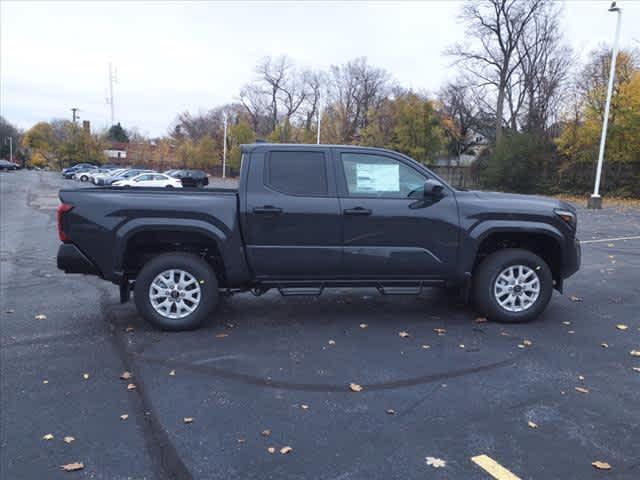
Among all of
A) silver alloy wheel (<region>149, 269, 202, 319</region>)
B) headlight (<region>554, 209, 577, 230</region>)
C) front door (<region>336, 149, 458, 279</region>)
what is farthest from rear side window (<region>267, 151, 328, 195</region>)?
headlight (<region>554, 209, 577, 230</region>)

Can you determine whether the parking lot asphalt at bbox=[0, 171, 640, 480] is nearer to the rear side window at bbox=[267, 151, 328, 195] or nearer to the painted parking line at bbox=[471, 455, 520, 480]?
the painted parking line at bbox=[471, 455, 520, 480]

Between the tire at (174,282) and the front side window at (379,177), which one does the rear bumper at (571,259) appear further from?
the tire at (174,282)

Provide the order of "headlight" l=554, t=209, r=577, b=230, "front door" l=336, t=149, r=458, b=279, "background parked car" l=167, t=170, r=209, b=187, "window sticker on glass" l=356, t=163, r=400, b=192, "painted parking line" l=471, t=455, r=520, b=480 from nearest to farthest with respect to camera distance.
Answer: "painted parking line" l=471, t=455, r=520, b=480
"front door" l=336, t=149, r=458, b=279
"window sticker on glass" l=356, t=163, r=400, b=192
"headlight" l=554, t=209, r=577, b=230
"background parked car" l=167, t=170, r=209, b=187

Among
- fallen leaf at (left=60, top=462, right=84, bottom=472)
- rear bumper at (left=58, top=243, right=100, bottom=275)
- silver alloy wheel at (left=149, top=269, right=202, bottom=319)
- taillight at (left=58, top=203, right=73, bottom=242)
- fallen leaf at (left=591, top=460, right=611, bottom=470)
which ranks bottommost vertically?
fallen leaf at (left=60, top=462, right=84, bottom=472)

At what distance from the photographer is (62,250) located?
521cm

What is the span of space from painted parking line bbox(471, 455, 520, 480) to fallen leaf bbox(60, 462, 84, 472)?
2.31 metres

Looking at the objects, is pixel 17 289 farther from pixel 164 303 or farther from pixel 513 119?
pixel 513 119

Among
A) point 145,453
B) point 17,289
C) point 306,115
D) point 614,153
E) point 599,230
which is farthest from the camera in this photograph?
point 306,115

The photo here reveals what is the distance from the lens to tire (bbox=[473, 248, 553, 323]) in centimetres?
569

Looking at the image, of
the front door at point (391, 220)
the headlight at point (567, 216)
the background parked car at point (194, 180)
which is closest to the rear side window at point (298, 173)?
the front door at point (391, 220)

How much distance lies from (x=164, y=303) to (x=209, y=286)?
506 mm

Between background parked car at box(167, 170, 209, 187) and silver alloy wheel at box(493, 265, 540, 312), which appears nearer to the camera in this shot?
silver alloy wheel at box(493, 265, 540, 312)

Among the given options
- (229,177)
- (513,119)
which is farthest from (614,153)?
(229,177)

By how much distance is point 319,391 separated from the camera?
4.01 metres
